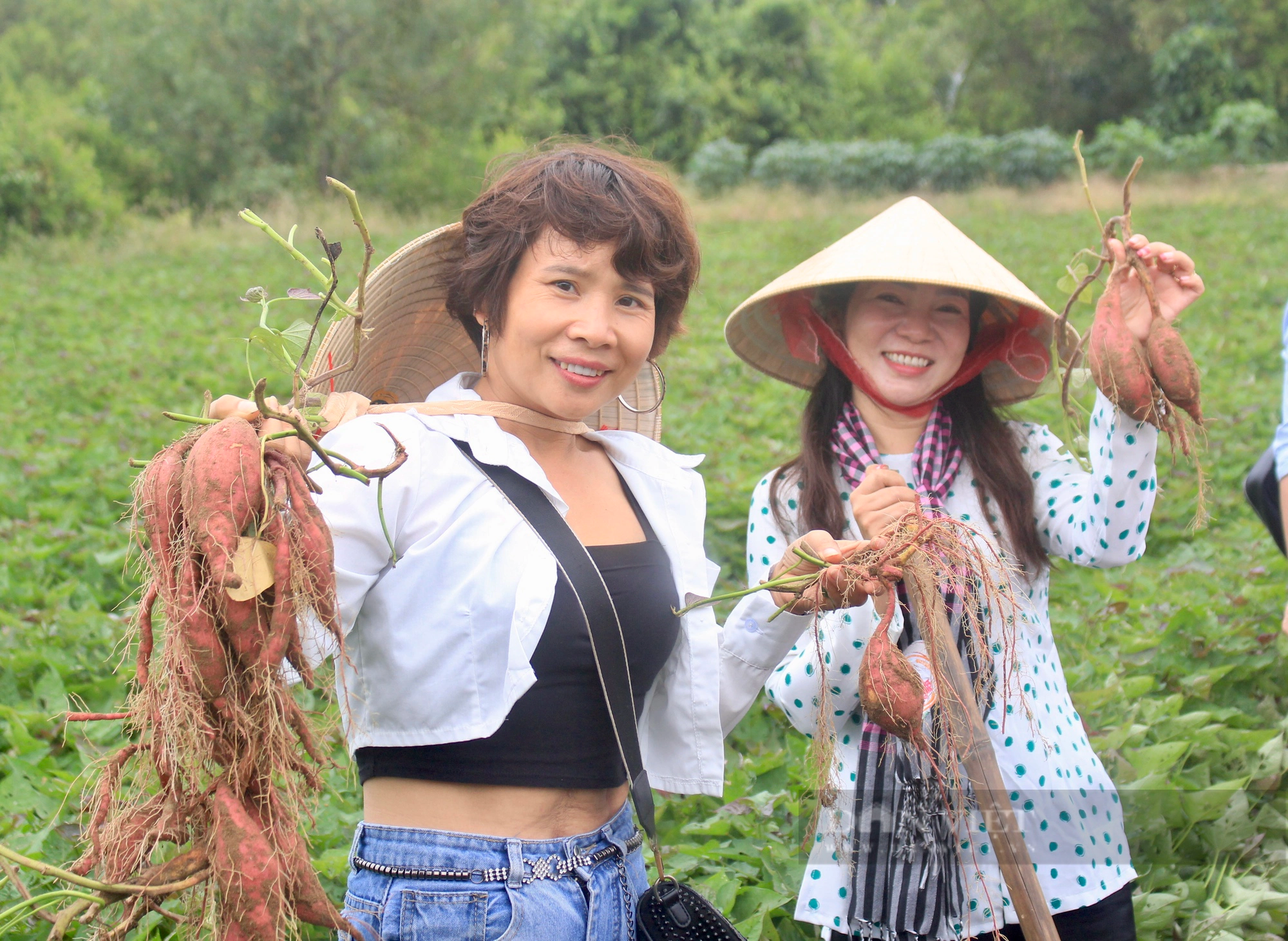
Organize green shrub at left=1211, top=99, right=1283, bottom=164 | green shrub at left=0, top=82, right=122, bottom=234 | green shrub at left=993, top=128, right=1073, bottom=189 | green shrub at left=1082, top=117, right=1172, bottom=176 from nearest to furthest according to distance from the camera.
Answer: green shrub at left=0, top=82, right=122, bottom=234, green shrub at left=1082, top=117, right=1172, bottom=176, green shrub at left=993, top=128, right=1073, bottom=189, green shrub at left=1211, top=99, right=1283, bottom=164

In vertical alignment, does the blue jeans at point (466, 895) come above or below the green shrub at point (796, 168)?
below

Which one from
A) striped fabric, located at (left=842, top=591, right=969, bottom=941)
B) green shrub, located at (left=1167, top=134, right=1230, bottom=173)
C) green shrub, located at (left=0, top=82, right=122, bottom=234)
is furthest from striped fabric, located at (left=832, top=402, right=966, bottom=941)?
green shrub, located at (left=1167, top=134, right=1230, bottom=173)

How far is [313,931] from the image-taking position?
2.17 meters

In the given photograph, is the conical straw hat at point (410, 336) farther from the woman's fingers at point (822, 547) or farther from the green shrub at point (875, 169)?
the green shrub at point (875, 169)

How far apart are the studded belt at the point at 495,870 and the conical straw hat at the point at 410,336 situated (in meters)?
0.69

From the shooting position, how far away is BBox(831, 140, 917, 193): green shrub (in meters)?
20.3

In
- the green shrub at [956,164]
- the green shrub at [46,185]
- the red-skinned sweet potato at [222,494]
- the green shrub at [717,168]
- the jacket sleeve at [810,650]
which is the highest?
the green shrub at [956,164]

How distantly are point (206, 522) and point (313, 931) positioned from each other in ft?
4.59

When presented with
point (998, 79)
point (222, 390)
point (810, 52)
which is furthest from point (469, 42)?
point (222, 390)

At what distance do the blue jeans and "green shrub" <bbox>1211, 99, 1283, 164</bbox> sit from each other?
70.5 ft

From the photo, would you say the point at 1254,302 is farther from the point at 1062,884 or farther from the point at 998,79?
the point at 998,79

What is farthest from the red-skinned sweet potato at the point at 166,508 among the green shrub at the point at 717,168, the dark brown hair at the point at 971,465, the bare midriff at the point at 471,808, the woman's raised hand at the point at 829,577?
the green shrub at the point at 717,168

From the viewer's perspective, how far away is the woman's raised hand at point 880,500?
5.04 feet

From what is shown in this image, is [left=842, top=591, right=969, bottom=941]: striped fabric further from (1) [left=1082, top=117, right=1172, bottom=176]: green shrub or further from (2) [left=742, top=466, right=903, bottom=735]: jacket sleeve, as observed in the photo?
(1) [left=1082, top=117, right=1172, bottom=176]: green shrub
